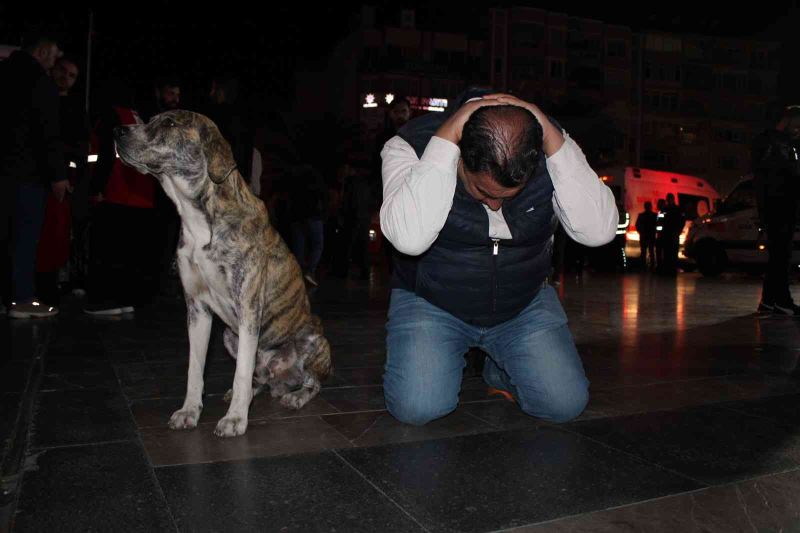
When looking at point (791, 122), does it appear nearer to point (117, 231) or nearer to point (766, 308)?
point (766, 308)

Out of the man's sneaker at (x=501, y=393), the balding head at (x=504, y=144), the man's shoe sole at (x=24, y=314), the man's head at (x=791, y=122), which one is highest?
the man's head at (x=791, y=122)

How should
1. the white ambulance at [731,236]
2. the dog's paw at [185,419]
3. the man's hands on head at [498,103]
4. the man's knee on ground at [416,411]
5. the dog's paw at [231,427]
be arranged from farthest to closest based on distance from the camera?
1. the white ambulance at [731,236]
2. the man's knee on ground at [416,411]
3. the dog's paw at [185,419]
4. the dog's paw at [231,427]
5. the man's hands on head at [498,103]

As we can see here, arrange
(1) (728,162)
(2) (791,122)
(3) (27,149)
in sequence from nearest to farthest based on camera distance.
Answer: (3) (27,149) < (2) (791,122) < (1) (728,162)

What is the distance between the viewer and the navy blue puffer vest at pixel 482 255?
3.18 m

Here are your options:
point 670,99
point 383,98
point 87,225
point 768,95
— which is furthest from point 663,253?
point 768,95

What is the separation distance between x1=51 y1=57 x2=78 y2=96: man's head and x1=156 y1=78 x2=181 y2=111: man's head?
1157 mm

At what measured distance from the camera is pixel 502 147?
270 cm

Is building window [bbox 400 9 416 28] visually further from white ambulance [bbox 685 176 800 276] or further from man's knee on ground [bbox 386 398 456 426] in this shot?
man's knee on ground [bbox 386 398 456 426]

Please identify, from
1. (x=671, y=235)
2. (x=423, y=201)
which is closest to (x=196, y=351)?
(x=423, y=201)

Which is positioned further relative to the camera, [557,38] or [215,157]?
[557,38]

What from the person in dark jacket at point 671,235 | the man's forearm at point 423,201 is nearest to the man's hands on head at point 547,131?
the man's forearm at point 423,201

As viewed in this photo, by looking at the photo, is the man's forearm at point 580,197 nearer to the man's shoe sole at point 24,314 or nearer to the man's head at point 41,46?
the man's shoe sole at point 24,314

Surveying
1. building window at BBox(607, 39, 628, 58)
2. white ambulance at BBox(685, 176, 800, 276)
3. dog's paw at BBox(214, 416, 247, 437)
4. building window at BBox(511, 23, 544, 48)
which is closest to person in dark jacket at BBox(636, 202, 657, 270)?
white ambulance at BBox(685, 176, 800, 276)

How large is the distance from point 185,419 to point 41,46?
467 centimetres
